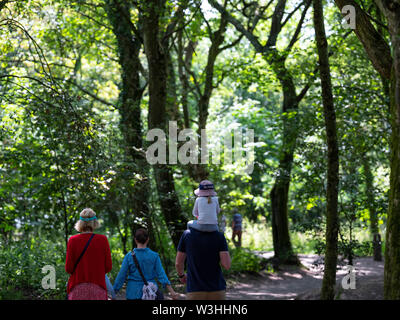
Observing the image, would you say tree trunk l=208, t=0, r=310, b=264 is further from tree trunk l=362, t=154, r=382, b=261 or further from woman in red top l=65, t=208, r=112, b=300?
woman in red top l=65, t=208, r=112, b=300

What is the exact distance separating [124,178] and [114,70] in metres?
16.6

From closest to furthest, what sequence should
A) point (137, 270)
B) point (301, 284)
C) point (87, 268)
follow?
point (87, 268) → point (137, 270) → point (301, 284)

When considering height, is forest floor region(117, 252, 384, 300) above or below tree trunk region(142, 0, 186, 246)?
below

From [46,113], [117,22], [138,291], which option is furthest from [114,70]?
[138,291]

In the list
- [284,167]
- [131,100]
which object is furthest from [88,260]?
[284,167]

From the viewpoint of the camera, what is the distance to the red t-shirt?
5.49 meters

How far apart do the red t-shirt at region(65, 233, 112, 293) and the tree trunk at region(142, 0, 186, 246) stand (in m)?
7.38

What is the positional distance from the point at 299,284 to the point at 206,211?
11010 millimetres

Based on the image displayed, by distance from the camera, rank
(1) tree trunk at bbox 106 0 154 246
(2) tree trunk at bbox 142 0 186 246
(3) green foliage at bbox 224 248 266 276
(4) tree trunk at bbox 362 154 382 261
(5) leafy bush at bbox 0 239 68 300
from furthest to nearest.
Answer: (3) green foliage at bbox 224 248 266 276 < (2) tree trunk at bbox 142 0 186 246 < (4) tree trunk at bbox 362 154 382 261 < (1) tree trunk at bbox 106 0 154 246 < (5) leafy bush at bbox 0 239 68 300

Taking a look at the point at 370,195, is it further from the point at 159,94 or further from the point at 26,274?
Result: the point at 26,274

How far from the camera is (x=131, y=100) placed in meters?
14.0

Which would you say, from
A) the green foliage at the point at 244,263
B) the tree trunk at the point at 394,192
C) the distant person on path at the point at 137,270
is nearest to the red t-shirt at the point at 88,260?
the distant person on path at the point at 137,270

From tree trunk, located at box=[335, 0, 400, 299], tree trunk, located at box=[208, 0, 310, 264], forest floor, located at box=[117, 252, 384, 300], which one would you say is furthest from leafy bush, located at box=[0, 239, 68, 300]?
tree trunk, located at box=[208, 0, 310, 264]
